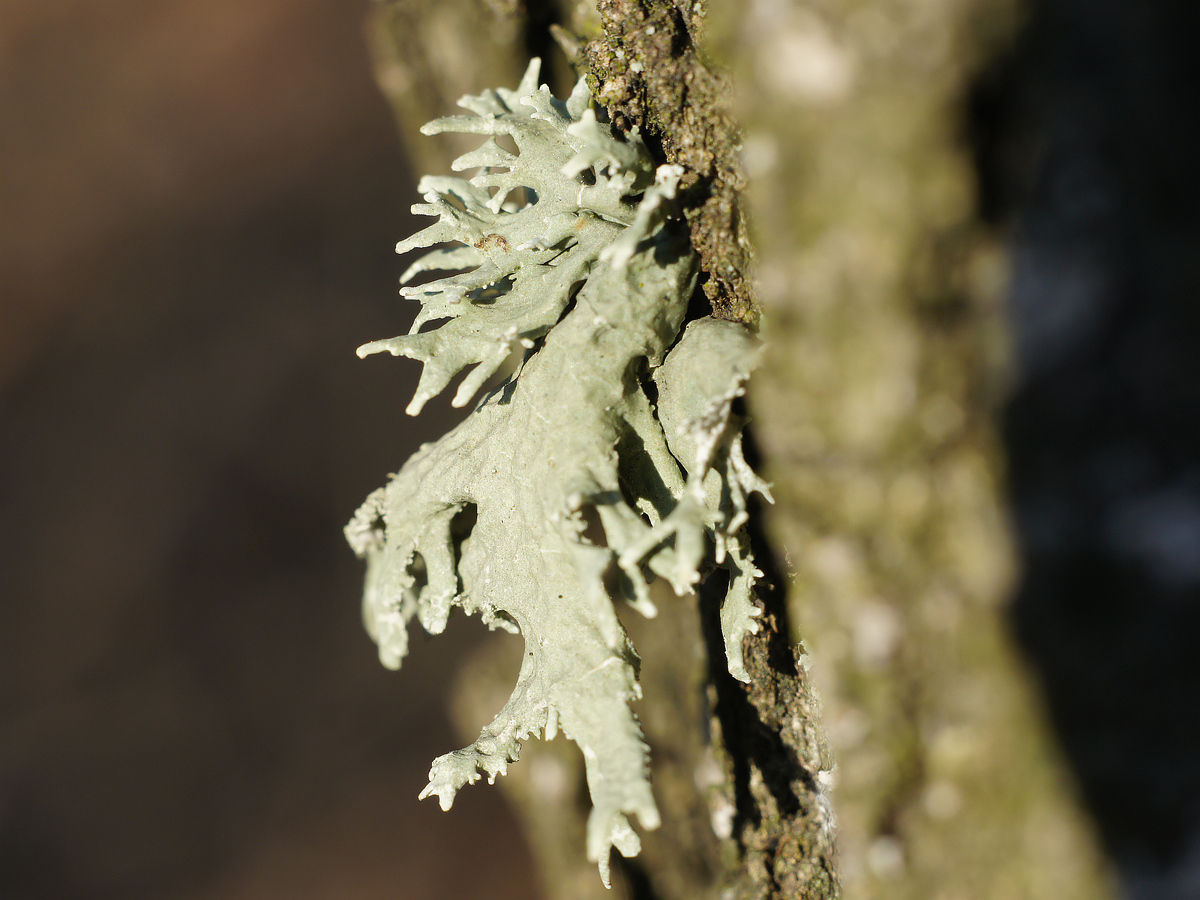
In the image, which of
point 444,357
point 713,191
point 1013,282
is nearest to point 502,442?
point 444,357

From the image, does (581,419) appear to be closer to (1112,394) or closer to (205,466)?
(1112,394)

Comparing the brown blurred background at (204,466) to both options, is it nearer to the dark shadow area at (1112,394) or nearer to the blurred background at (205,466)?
the blurred background at (205,466)

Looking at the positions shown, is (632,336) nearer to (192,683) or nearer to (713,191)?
(713,191)

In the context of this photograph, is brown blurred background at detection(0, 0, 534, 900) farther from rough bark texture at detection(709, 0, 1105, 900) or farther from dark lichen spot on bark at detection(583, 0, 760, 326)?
rough bark texture at detection(709, 0, 1105, 900)

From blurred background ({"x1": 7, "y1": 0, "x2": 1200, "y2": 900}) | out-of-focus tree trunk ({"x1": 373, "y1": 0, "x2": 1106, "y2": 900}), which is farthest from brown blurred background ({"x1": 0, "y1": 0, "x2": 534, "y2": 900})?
out-of-focus tree trunk ({"x1": 373, "y1": 0, "x2": 1106, "y2": 900})

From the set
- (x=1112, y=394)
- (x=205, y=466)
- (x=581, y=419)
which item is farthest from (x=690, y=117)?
(x=205, y=466)

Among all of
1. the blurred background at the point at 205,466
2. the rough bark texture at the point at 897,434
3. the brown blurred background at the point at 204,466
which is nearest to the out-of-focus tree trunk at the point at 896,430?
the rough bark texture at the point at 897,434
